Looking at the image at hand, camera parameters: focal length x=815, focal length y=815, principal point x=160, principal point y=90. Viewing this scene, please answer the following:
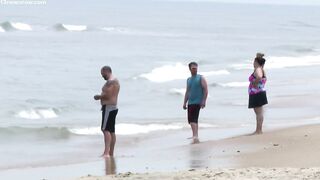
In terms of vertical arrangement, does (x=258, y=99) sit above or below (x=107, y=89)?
below

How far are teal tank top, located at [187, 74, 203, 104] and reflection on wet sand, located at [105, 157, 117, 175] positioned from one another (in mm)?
1900

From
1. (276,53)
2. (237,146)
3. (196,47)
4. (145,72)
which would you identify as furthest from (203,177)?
(196,47)

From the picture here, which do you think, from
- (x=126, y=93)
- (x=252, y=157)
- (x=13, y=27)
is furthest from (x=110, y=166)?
(x=13, y=27)

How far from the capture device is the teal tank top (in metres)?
12.3

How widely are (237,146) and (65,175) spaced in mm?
2855

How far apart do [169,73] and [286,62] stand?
8928mm

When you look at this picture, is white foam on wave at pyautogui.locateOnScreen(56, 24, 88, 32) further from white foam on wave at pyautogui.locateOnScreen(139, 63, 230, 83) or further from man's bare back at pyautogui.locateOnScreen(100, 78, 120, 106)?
man's bare back at pyautogui.locateOnScreen(100, 78, 120, 106)

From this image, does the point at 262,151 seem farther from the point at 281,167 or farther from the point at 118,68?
the point at 118,68

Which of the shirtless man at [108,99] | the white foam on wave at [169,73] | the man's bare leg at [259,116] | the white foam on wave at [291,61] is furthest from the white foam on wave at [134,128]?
the white foam on wave at [291,61]

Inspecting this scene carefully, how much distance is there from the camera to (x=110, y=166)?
10320mm

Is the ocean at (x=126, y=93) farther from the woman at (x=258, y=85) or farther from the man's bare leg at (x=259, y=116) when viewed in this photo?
the woman at (x=258, y=85)

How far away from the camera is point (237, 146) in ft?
38.0

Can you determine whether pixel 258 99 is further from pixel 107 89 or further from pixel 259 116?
pixel 107 89

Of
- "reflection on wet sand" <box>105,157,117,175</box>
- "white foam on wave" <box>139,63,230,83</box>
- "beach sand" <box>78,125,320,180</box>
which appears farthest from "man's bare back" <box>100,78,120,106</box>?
"white foam on wave" <box>139,63,230,83</box>
